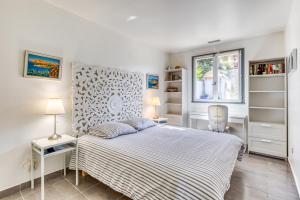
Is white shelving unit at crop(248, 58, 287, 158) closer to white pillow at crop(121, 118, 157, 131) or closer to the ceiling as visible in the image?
the ceiling

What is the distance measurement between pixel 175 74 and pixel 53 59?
10.7ft

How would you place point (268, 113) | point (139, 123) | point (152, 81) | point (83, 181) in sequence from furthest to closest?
point (152, 81) → point (268, 113) → point (139, 123) → point (83, 181)

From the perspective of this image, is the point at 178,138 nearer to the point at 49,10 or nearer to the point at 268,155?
the point at 268,155

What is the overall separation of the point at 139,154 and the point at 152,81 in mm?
2706

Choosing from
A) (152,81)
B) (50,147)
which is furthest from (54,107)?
(152,81)

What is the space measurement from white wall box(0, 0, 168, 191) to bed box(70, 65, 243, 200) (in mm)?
291

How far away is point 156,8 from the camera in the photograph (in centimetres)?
244

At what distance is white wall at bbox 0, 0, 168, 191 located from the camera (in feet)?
6.44

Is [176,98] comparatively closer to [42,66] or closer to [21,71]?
[42,66]

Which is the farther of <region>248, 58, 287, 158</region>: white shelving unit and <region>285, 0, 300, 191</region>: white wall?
<region>248, 58, 287, 158</region>: white shelving unit

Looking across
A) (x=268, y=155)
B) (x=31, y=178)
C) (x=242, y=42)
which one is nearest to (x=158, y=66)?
(x=242, y=42)

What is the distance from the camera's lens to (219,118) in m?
3.55

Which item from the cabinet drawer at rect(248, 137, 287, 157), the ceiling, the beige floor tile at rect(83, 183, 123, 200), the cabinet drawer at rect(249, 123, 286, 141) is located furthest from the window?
the beige floor tile at rect(83, 183, 123, 200)

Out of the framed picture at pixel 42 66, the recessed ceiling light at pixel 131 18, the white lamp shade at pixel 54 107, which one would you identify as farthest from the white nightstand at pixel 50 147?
the recessed ceiling light at pixel 131 18
